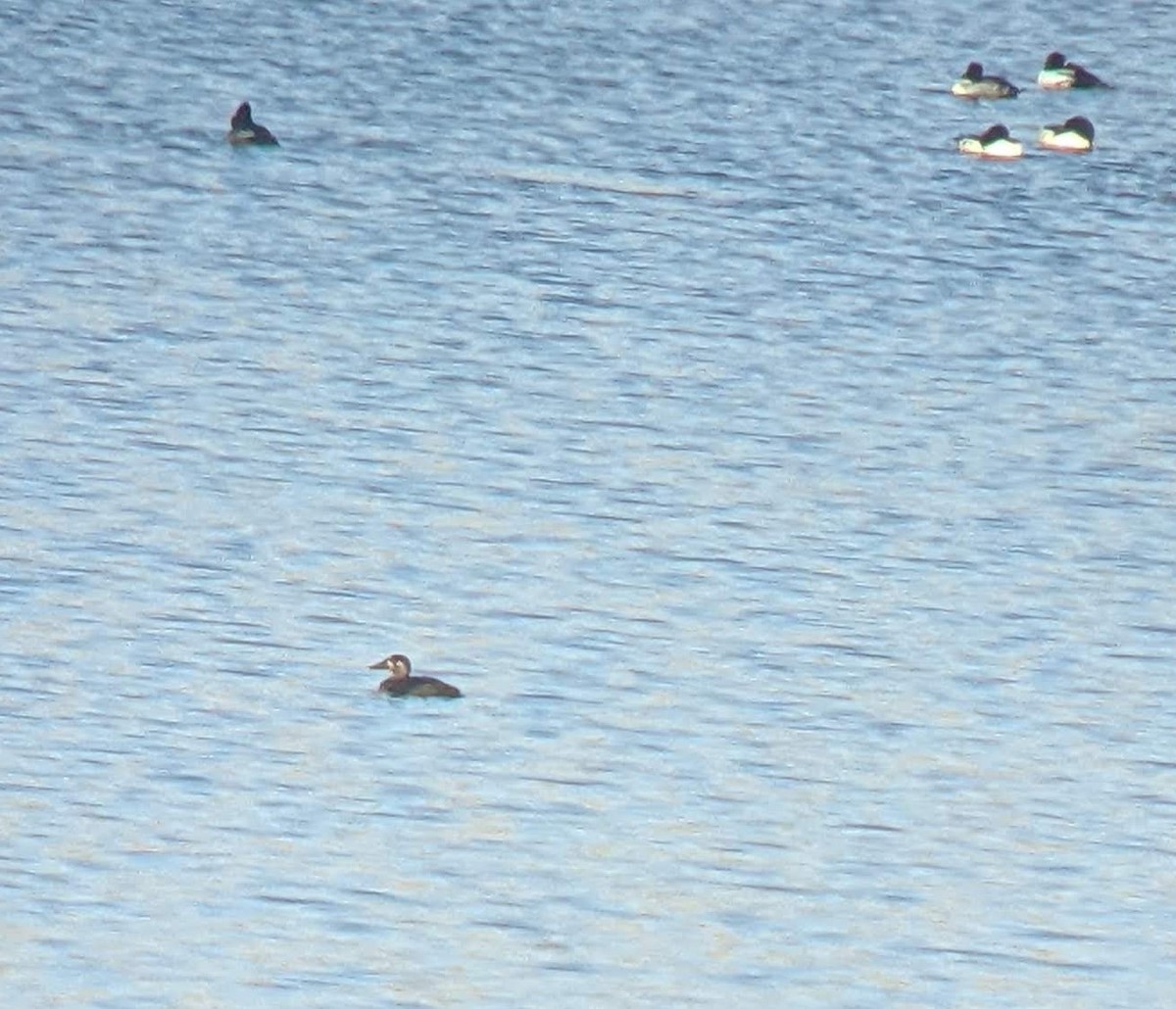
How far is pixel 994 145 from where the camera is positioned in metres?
40.3

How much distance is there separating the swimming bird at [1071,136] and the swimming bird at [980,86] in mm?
3224

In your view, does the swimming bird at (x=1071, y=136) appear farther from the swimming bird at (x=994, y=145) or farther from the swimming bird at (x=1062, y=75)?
the swimming bird at (x=1062, y=75)

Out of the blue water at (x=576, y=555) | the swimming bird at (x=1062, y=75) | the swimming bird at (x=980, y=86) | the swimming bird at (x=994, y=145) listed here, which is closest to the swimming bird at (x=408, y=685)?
the blue water at (x=576, y=555)

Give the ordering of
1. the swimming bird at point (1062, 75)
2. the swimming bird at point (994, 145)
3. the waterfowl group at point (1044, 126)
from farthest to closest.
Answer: the swimming bird at point (1062, 75), the waterfowl group at point (1044, 126), the swimming bird at point (994, 145)

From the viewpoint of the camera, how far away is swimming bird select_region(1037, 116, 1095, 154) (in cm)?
4088

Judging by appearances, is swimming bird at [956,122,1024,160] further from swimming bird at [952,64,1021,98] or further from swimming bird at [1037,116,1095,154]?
swimming bird at [952,64,1021,98]

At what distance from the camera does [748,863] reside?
17.6m

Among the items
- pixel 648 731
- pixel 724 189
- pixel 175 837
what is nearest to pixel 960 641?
pixel 648 731

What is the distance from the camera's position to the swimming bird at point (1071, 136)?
134 ft

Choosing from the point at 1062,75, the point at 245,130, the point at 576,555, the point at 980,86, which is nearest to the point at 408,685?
the point at 576,555

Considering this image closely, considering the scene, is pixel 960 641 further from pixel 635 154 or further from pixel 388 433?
pixel 635 154

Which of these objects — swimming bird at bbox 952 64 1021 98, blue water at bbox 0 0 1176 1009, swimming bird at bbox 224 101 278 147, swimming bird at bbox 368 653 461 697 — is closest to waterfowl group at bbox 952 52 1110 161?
swimming bird at bbox 952 64 1021 98

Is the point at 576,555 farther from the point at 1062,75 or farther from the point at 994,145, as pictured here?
the point at 1062,75

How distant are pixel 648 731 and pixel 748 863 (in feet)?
6.75
